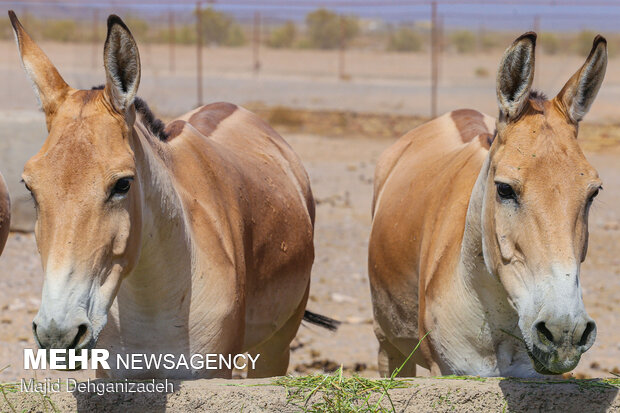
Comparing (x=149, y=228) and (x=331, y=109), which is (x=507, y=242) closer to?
(x=149, y=228)

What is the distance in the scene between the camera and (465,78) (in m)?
30.7

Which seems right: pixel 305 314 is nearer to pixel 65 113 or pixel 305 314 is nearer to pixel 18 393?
pixel 18 393

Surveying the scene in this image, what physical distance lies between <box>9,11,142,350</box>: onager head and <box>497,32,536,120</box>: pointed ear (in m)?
1.42

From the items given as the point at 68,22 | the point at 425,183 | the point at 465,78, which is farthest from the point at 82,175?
the point at 68,22

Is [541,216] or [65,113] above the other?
[65,113]

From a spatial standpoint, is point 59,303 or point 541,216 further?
point 541,216

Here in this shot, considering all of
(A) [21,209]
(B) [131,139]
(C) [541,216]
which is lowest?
(A) [21,209]

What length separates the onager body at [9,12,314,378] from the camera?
282cm

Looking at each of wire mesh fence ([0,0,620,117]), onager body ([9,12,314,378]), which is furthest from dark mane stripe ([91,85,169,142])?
wire mesh fence ([0,0,620,117])

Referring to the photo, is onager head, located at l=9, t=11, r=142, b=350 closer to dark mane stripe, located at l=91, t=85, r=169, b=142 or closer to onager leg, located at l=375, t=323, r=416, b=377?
dark mane stripe, located at l=91, t=85, r=169, b=142

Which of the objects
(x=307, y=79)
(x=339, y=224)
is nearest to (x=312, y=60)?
(x=307, y=79)

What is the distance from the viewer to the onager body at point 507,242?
2.89m

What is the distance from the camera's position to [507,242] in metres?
3.10

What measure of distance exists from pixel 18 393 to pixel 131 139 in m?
1.15
